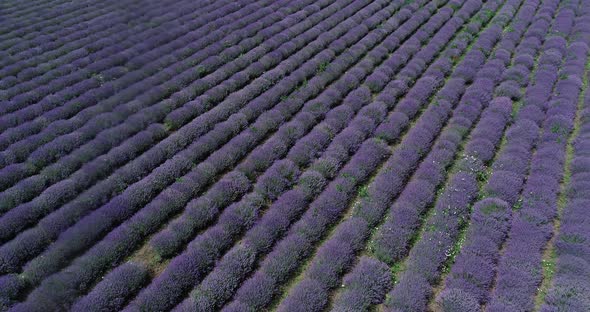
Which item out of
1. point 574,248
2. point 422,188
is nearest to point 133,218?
point 422,188

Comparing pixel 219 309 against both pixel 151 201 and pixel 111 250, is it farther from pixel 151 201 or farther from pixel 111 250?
pixel 151 201

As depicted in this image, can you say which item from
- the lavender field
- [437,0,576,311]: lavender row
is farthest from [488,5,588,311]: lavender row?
[437,0,576,311]: lavender row

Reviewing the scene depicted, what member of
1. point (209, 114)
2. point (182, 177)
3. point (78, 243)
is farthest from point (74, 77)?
point (78, 243)

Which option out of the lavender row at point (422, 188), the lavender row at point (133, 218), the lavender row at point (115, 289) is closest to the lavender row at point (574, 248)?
the lavender row at point (422, 188)

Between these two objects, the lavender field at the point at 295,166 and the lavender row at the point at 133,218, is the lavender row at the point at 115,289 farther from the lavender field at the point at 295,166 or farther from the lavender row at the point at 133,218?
the lavender row at the point at 133,218

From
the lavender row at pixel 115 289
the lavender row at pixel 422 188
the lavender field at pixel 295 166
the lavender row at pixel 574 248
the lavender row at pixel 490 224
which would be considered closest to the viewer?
the lavender row at pixel 115 289

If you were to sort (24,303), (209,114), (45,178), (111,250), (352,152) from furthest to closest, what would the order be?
1. (209,114)
2. (352,152)
3. (45,178)
4. (111,250)
5. (24,303)
